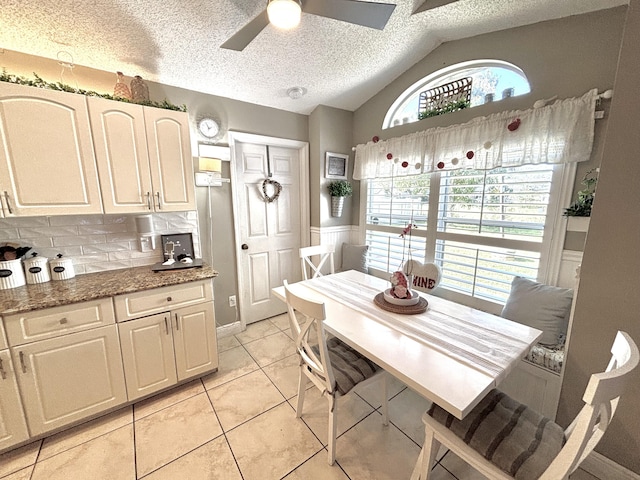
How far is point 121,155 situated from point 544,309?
120 inches

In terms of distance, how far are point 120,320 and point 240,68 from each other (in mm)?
2070

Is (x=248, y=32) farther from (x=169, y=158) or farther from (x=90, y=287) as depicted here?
(x=90, y=287)

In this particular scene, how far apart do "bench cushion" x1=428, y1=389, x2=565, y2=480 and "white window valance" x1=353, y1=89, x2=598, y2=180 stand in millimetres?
1584

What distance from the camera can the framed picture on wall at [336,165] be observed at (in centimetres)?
292

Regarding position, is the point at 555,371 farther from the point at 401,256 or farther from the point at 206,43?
the point at 206,43

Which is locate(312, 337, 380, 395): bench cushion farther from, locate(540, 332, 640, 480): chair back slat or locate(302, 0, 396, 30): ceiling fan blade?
locate(302, 0, 396, 30): ceiling fan blade

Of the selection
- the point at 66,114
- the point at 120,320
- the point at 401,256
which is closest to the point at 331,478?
the point at 120,320

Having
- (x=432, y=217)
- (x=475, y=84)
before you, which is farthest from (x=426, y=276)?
(x=475, y=84)

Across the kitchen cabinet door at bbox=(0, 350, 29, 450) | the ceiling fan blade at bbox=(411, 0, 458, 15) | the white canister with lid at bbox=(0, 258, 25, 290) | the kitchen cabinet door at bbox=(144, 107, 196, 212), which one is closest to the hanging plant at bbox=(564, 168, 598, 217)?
the ceiling fan blade at bbox=(411, 0, 458, 15)

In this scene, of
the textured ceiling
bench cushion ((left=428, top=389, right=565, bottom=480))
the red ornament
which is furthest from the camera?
the red ornament

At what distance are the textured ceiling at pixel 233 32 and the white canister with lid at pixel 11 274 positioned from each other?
137cm

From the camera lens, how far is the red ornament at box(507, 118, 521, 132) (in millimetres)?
1815

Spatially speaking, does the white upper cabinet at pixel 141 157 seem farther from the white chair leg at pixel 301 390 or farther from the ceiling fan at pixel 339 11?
the white chair leg at pixel 301 390

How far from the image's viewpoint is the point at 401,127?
103 inches
